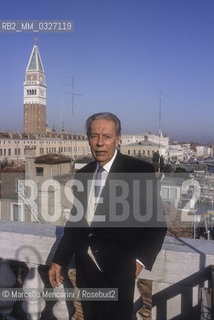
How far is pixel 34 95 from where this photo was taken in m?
98.6

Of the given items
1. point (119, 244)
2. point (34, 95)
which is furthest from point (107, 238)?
point (34, 95)

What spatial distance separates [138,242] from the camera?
1.70 metres

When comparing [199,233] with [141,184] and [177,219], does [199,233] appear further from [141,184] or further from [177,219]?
[141,184]

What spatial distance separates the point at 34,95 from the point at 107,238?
10122cm

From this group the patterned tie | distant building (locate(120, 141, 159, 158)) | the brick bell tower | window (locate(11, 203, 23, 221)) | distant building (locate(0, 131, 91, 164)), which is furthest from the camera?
the brick bell tower

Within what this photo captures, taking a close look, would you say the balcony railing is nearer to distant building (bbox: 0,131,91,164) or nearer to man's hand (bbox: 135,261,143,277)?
man's hand (bbox: 135,261,143,277)

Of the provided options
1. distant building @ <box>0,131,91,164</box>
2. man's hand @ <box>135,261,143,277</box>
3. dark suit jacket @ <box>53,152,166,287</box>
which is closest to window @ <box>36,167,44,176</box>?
dark suit jacket @ <box>53,152,166,287</box>

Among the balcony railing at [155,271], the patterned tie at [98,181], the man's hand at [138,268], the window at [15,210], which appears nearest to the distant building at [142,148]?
the window at [15,210]

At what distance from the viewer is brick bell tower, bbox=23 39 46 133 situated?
95.4 m

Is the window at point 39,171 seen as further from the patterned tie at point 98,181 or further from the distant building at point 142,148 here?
the distant building at point 142,148

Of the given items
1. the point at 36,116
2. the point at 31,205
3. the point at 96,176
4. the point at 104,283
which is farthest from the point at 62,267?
the point at 36,116

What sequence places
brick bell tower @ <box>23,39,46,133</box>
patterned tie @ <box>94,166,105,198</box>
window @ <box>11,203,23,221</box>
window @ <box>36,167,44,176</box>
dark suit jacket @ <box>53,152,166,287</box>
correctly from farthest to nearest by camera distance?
1. brick bell tower @ <box>23,39,46,133</box>
2. window @ <box>36,167,44,176</box>
3. window @ <box>11,203,23,221</box>
4. patterned tie @ <box>94,166,105,198</box>
5. dark suit jacket @ <box>53,152,166,287</box>

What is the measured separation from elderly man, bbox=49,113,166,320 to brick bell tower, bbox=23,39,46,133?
Result: 94.7m

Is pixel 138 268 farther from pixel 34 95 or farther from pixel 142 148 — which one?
pixel 34 95
